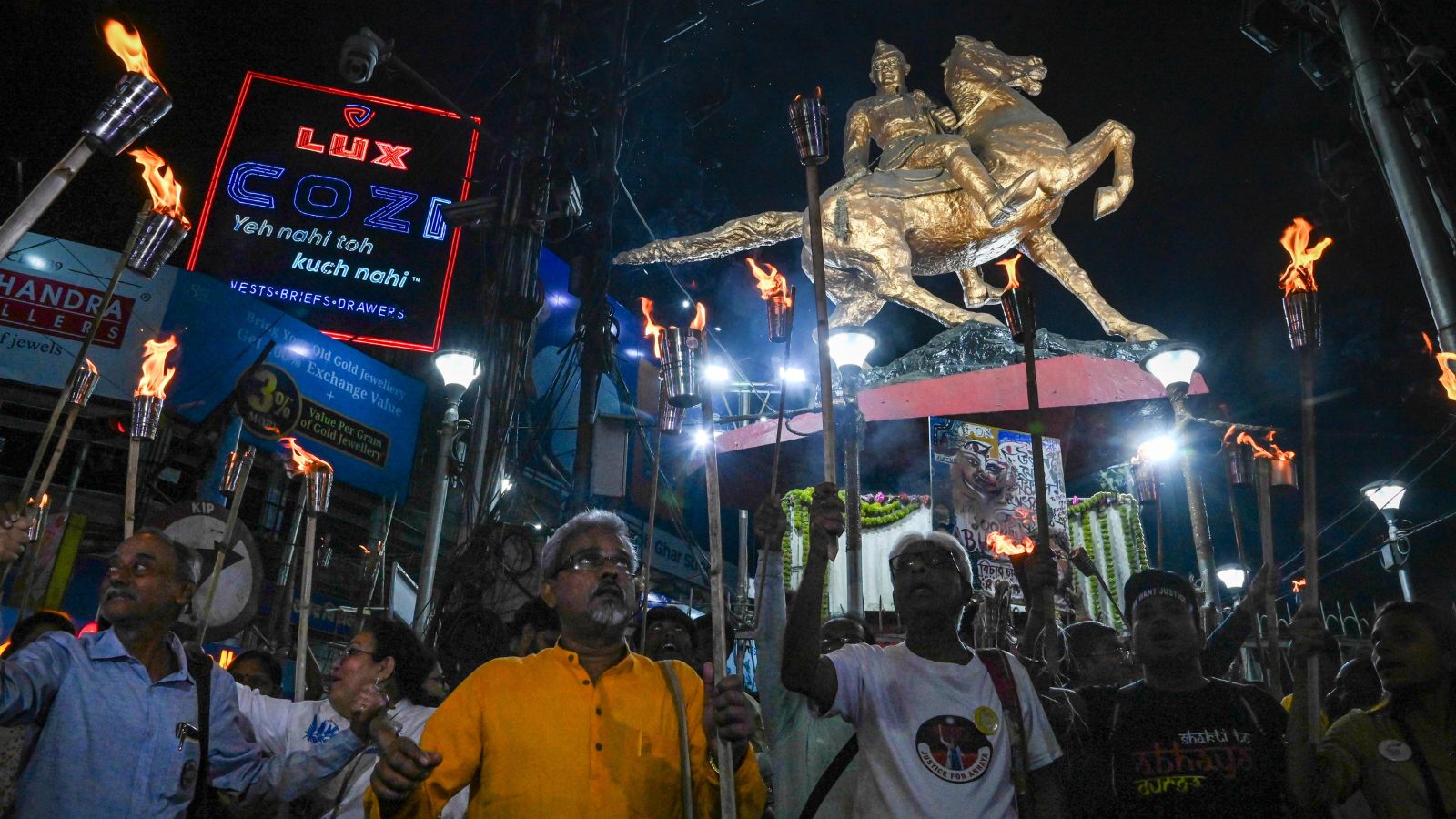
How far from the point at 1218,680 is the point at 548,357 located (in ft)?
61.0

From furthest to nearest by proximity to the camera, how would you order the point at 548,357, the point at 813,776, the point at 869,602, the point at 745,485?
the point at 548,357, the point at 745,485, the point at 869,602, the point at 813,776

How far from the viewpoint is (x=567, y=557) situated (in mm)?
3180

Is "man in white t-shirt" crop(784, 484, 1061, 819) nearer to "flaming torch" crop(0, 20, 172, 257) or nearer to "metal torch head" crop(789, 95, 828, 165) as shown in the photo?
"metal torch head" crop(789, 95, 828, 165)

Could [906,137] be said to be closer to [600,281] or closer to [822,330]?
[600,281]

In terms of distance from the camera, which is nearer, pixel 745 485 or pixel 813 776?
pixel 813 776

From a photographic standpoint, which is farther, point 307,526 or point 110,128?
point 307,526

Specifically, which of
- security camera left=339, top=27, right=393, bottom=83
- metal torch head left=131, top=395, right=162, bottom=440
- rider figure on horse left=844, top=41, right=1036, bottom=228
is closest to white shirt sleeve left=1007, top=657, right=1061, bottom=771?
metal torch head left=131, top=395, right=162, bottom=440

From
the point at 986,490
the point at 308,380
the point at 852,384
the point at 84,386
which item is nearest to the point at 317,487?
the point at 84,386

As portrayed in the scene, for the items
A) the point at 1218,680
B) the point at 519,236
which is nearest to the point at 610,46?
the point at 519,236

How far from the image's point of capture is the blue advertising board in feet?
46.8

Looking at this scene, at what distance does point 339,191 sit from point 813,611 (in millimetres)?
19254

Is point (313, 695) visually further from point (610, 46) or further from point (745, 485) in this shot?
point (610, 46)

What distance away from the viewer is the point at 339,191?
Result: 19344 millimetres

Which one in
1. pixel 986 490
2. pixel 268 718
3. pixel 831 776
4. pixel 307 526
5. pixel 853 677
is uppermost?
pixel 986 490
